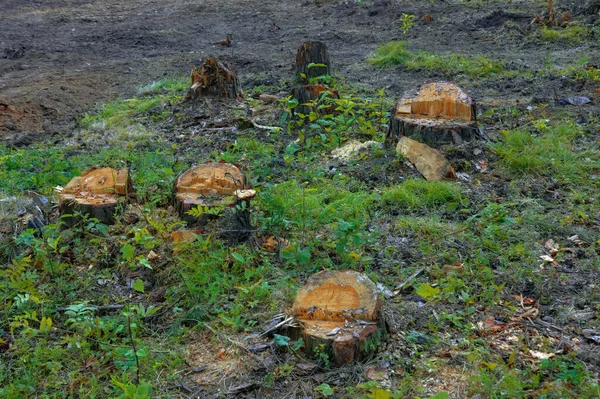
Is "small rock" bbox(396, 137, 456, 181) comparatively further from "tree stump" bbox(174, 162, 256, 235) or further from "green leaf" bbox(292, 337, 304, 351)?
"green leaf" bbox(292, 337, 304, 351)

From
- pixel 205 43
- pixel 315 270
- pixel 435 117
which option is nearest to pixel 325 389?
pixel 315 270

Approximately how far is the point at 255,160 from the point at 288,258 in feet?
6.73

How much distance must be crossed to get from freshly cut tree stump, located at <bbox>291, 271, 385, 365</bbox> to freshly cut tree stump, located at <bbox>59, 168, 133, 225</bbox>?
1.88 metres

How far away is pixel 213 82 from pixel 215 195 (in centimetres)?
339

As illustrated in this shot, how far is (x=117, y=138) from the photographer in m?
6.81

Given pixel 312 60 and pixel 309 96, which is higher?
pixel 312 60

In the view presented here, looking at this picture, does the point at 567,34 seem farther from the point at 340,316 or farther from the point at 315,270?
the point at 340,316

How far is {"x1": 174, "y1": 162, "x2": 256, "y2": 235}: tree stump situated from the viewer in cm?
420

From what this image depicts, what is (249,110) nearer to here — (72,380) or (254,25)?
(72,380)

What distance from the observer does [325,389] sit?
2.89 meters

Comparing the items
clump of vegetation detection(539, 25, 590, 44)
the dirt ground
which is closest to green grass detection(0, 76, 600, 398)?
the dirt ground

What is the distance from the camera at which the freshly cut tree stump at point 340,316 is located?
3.05 meters

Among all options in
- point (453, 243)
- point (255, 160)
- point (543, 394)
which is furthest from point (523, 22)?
point (543, 394)

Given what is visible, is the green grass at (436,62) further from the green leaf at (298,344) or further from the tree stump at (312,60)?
the green leaf at (298,344)
